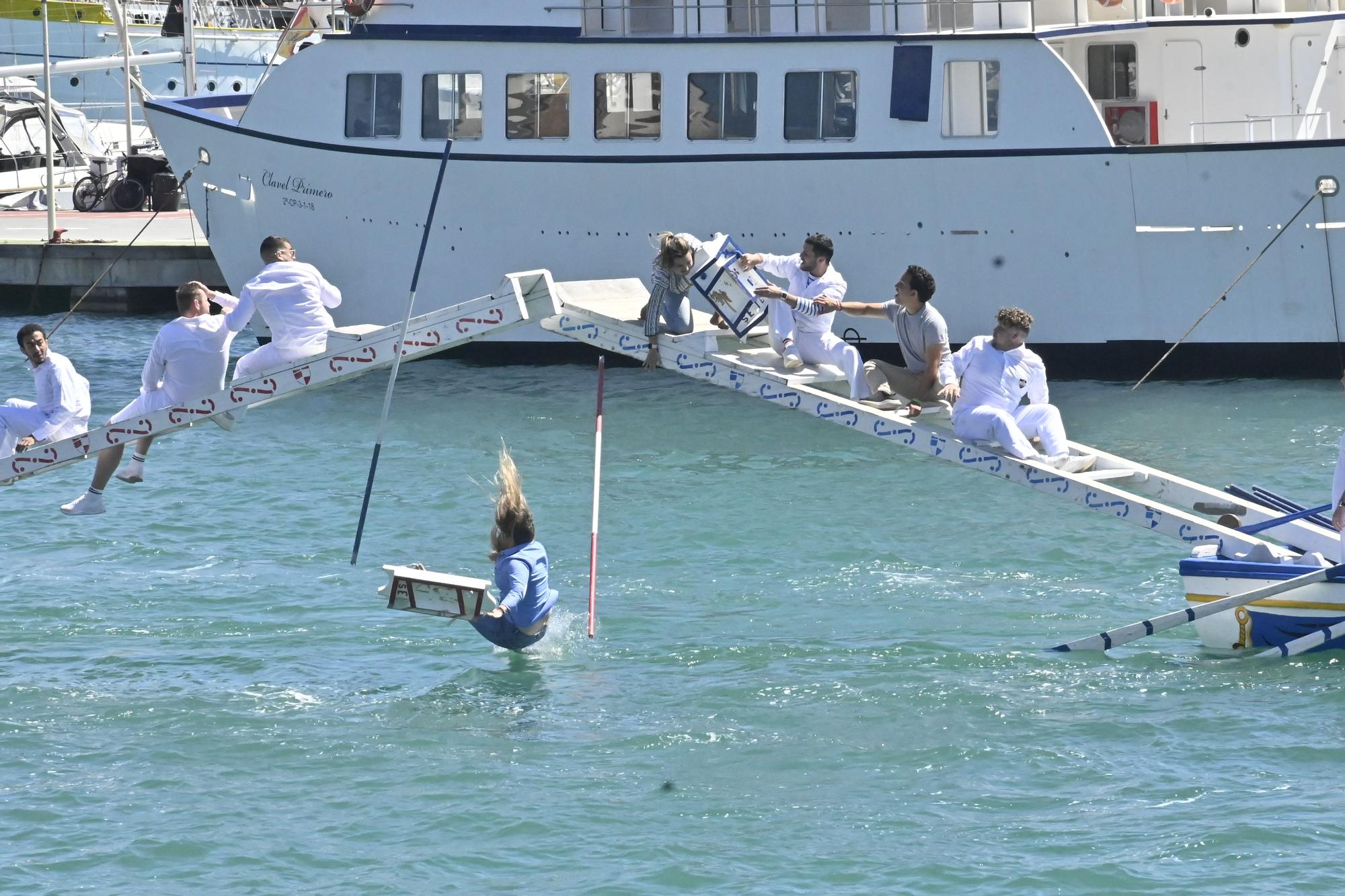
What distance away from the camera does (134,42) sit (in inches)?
2147

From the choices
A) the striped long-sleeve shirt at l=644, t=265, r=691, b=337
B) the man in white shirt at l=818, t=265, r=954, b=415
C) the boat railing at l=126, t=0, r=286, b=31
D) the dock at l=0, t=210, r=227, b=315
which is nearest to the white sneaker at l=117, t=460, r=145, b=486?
the striped long-sleeve shirt at l=644, t=265, r=691, b=337

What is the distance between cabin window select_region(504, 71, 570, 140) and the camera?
2312cm

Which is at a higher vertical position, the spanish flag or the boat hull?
the spanish flag

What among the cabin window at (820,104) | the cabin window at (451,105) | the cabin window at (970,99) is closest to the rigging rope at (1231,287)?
the cabin window at (970,99)

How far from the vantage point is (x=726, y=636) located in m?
→ 13.6

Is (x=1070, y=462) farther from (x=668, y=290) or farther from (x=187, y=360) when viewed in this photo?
(x=187, y=360)

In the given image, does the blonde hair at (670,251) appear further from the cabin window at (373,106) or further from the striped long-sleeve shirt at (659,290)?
the cabin window at (373,106)

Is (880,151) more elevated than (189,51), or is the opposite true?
(189,51)

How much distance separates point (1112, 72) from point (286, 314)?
13.8 m

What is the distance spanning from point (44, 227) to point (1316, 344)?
76.7 ft

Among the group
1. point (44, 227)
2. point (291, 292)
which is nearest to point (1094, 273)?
point (291, 292)

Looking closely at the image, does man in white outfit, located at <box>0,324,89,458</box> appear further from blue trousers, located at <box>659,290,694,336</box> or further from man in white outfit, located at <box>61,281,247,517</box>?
blue trousers, located at <box>659,290,694,336</box>

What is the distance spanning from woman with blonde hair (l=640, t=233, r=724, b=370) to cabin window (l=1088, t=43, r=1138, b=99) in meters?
11.8

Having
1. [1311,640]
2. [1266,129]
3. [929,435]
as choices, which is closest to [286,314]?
[929,435]
